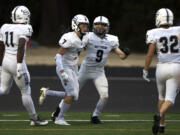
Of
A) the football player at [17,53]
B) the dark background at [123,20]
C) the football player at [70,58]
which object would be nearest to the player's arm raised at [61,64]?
the football player at [70,58]

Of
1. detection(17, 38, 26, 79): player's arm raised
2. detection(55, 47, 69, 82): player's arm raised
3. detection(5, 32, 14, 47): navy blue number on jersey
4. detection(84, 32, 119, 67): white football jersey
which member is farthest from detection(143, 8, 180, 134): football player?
detection(5, 32, 14, 47): navy blue number on jersey

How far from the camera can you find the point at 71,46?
40.1 ft

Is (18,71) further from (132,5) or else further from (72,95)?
(132,5)

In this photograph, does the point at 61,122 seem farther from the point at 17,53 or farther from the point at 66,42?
the point at 17,53

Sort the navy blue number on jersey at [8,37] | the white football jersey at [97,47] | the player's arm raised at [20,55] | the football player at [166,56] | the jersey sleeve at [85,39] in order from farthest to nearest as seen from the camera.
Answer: the white football jersey at [97,47], the jersey sleeve at [85,39], the navy blue number on jersey at [8,37], the player's arm raised at [20,55], the football player at [166,56]

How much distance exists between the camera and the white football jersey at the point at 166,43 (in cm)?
1117

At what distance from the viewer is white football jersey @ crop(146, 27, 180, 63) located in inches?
440

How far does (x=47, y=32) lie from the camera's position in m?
34.8

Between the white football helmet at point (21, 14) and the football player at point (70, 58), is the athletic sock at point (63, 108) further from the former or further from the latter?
the white football helmet at point (21, 14)

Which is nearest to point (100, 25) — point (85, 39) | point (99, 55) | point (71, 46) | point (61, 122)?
point (85, 39)

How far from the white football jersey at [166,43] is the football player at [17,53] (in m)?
1.95

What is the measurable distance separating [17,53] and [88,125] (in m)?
1.76

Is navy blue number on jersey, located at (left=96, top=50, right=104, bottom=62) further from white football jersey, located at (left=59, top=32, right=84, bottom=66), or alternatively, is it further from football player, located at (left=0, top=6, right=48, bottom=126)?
football player, located at (left=0, top=6, right=48, bottom=126)

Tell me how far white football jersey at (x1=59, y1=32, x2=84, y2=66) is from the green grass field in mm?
1038
